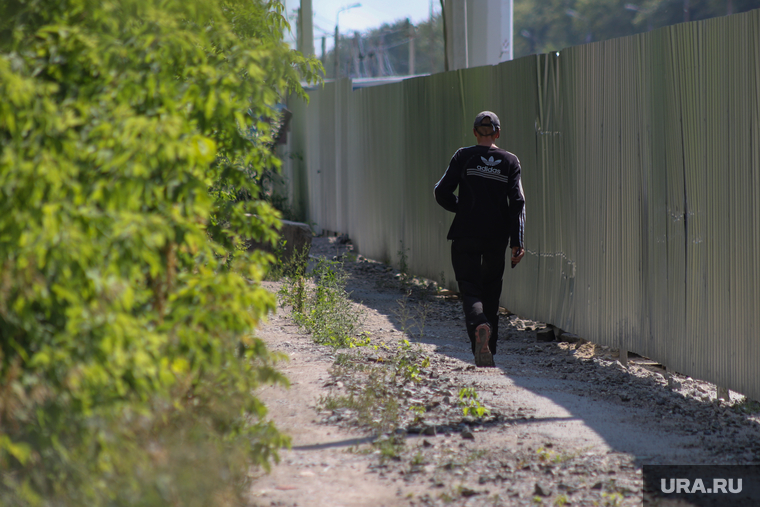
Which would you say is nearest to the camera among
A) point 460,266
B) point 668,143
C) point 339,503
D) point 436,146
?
point 339,503

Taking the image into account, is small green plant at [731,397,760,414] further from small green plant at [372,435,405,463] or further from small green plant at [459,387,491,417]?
small green plant at [372,435,405,463]

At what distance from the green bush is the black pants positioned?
8.48ft

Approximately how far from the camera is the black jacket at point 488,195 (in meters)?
5.18

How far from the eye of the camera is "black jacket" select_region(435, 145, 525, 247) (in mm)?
5176

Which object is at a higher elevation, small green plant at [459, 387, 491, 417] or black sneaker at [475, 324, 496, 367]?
black sneaker at [475, 324, 496, 367]

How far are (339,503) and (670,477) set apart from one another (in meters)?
1.48

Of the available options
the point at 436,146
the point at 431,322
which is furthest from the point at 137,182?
the point at 436,146

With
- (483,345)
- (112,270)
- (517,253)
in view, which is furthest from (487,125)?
(112,270)

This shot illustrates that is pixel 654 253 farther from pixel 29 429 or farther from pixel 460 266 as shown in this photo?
pixel 29 429

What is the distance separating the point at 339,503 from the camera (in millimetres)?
3027

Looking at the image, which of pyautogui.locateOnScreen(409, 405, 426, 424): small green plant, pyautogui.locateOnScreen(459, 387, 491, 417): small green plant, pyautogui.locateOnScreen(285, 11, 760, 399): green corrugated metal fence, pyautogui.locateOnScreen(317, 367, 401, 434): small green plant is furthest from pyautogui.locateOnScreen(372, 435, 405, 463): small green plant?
pyautogui.locateOnScreen(285, 11, 760, 399): green corrugated metal fence

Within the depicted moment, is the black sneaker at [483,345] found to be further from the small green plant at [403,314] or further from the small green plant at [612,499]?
the small green plant at [612,499]

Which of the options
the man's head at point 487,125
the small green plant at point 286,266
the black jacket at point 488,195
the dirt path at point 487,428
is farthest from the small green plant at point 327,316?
the man's head at point 487,125

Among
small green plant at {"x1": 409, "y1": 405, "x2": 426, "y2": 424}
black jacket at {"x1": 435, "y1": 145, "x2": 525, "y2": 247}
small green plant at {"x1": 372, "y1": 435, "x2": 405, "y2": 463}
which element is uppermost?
black jacket at {"x1": 435, "y1": 145, "x2": 525, "y2": 247}
